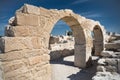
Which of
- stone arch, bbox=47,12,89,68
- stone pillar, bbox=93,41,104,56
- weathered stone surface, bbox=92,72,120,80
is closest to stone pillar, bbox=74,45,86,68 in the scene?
stone arch, bbox=47,12,89,68

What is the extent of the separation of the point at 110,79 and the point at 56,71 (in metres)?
3.76

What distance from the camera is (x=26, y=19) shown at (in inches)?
146

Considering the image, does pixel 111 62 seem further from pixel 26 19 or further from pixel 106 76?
pixel 26 19

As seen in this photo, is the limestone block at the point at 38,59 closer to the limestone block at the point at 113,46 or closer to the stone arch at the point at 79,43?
the limestone block at the point at 113,46

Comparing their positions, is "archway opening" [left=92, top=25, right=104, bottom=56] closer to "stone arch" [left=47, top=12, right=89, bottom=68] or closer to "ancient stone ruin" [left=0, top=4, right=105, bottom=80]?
"stone arch" [left=47, top=12, right=89, bottom=68]

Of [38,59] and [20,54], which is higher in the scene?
[20,54]

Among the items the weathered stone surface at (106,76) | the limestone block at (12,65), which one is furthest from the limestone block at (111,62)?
the limestone block at (12,65)

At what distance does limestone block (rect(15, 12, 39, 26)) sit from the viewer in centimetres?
352

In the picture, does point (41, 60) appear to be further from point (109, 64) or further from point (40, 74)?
point (109, 64)

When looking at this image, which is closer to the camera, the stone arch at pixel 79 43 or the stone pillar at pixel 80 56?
the stone arch at pixel 79 43

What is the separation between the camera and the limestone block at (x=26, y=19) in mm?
3523

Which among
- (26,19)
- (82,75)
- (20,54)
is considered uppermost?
(26,19)

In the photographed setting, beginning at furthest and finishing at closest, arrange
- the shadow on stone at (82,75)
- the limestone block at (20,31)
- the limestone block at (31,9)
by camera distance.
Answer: the shadow on stone at (82,75)
the limestone block at (31,9)
the limestone block at (20,31)

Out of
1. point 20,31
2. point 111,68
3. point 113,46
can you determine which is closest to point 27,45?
point 20,31
